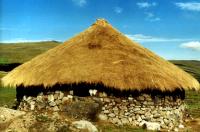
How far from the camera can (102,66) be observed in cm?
2131

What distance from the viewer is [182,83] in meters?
22.0

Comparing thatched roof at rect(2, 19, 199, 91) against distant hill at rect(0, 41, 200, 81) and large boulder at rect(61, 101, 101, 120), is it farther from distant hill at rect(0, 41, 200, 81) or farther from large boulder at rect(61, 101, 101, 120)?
distant hill at rect(0, 41, 200, 81)

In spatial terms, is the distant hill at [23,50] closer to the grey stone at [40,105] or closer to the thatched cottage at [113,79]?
the thatched cottage at [113,79]

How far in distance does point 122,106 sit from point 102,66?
87.4 inches

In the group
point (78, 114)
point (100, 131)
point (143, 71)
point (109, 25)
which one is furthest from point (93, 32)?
point (100, 131)

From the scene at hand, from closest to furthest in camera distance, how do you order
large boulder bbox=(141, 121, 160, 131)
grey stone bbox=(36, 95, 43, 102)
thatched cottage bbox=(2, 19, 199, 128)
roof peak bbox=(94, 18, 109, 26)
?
large boulder bbox=(141, 121, 160, 131), thatched cottage bbox=(2, 19, 199, 128), grey stone bbox=(36, 95, 43, 102), roof peak bbox=(94, 18, 109, 26)

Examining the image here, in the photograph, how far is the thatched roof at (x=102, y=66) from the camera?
20.5 m

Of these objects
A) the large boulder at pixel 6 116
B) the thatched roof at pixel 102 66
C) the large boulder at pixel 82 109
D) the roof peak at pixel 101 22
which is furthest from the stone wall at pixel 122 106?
the roof peak at pixel 101 22

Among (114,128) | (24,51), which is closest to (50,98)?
(114,128)

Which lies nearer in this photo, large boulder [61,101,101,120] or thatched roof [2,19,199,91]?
large boulder [61,101,101,120]

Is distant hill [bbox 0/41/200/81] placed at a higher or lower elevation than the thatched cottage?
higher

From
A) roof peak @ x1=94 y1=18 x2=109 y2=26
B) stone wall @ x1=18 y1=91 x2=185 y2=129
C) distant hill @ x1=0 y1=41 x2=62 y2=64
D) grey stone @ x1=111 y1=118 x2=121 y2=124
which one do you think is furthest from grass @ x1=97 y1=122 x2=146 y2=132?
distant hill @ x1=0 y1=41 x2=62 y2=64

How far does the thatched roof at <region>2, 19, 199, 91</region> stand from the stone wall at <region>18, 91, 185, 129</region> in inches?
24.6

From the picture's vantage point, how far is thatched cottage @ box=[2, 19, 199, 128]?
20281mm
